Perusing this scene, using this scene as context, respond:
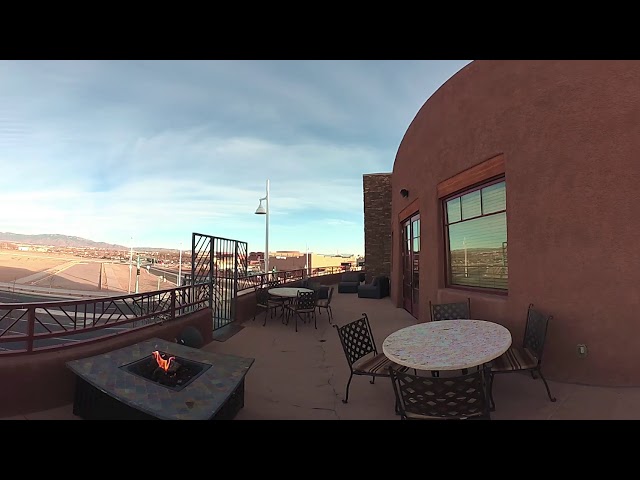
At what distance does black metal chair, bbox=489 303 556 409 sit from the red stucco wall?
263mm

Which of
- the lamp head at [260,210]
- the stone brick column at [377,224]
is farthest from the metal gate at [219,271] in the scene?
the stone brick column at [377,224]

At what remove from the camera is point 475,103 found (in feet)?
15.6

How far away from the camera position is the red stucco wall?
3295 millimetres

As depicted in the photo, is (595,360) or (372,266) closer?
(595,360)

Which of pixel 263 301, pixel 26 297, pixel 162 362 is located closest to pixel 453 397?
pixel 162 362

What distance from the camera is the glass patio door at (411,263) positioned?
319 inches

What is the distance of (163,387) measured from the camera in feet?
8.73

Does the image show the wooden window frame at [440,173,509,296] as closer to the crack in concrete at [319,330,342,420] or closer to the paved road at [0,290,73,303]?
the crack in concrete at [319,330,342,420]

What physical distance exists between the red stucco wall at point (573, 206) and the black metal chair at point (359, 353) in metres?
1.96

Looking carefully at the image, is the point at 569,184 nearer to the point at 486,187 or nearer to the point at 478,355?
the point at 486,187

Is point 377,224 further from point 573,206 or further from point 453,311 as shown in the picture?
point 573,206

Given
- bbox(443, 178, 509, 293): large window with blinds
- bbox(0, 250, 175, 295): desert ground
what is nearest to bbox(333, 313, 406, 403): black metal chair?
bbox(443, 178, 509, 293): large window with blinds
